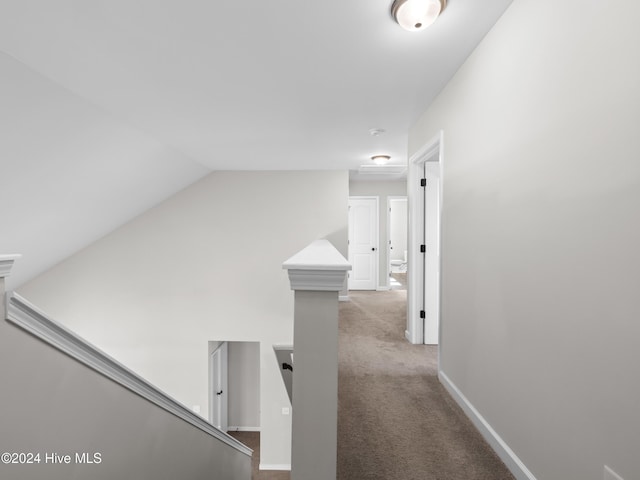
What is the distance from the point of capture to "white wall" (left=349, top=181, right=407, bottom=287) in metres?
6.86

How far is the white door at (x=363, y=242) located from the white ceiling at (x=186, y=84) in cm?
277

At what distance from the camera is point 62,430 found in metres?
1.17

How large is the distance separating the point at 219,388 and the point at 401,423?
522 cm

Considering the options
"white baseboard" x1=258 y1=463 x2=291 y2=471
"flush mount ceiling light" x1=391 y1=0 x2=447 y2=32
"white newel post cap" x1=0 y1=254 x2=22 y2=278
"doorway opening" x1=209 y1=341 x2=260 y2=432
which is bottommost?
"white baseboard" x1=258 y1=463 x2=291 y2=471

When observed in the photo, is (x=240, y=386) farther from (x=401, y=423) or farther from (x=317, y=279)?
(x=317, y=279)

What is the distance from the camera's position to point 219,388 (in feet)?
20.5

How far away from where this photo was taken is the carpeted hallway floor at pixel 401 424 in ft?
5.10

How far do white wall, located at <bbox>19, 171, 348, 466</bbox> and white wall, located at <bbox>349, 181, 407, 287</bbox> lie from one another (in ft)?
4.06

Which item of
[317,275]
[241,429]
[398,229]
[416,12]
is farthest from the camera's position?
[398,229]

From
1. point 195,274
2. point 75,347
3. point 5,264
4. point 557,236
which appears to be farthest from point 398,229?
point 5,264

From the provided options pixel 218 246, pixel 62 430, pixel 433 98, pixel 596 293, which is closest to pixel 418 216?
pixel 433 98

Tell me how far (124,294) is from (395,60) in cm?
573

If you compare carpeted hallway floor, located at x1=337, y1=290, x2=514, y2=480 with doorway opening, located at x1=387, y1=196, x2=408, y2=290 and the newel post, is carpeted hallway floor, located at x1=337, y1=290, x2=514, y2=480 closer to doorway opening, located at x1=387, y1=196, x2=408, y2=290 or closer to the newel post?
the newel post

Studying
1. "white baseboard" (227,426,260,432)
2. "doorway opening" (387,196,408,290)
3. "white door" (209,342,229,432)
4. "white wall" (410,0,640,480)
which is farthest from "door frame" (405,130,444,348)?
"doorway opening" (387,196,408,290)
